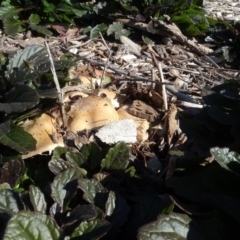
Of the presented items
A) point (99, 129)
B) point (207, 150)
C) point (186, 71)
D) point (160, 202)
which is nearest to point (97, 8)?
point (186, 71)

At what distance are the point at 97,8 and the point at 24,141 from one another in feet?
5.93

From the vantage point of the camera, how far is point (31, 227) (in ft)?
5.06

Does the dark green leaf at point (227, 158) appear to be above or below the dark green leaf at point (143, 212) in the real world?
above

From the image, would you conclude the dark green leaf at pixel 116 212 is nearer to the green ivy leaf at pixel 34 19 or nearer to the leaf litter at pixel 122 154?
the leaf litter at pixel 122 154

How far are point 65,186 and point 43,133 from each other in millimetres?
496

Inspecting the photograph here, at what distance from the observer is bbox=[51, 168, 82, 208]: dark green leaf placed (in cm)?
191

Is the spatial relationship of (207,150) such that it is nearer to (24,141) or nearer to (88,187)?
(88,187)

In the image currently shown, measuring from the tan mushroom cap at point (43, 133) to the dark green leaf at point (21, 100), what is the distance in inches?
7.7

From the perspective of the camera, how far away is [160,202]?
74.8 inches

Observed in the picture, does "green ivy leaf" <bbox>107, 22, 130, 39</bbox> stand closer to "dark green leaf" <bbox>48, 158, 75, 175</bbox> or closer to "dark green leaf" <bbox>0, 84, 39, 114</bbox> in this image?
"dark green leaf" <bbox>0, 84, 39, 114</bbox>

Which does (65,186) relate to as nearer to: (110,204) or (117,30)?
(110,204)

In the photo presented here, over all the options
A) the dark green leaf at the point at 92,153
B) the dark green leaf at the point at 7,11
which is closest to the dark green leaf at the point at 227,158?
the dark green leaf at the point at 92,153

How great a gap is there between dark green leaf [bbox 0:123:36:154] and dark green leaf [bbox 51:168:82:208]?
310 mm

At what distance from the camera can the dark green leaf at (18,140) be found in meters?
2.22
